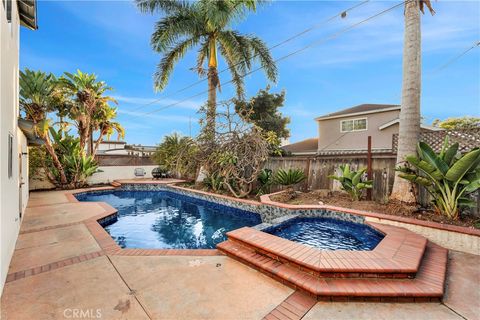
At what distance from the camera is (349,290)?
304 cm

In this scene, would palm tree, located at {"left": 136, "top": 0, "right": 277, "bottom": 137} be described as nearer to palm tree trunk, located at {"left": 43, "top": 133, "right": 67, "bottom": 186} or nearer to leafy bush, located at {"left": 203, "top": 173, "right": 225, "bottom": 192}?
leafy bush, located at {"left": 203, "top": 173, "right": 225, "bottom": 192}

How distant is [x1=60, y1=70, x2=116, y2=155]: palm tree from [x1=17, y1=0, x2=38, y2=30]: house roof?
223 inches

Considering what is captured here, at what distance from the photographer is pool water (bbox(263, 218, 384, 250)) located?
17.4 ft

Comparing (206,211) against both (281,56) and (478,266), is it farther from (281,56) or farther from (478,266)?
(281,56)

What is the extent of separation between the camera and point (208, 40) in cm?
1370

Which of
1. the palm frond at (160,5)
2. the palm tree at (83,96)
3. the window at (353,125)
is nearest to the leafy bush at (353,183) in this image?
the window at (353,125)

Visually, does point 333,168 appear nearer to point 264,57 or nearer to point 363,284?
point 363,284

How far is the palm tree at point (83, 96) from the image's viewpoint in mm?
12648

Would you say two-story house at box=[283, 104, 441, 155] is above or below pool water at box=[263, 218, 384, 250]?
above

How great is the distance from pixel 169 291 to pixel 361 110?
738 inches

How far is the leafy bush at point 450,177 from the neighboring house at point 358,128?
11036 mm

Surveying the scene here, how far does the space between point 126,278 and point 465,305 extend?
4.74m

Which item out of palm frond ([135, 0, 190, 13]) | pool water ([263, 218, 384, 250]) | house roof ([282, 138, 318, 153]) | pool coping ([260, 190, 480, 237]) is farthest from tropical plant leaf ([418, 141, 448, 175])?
house roof ([282, 138, 318, 153])

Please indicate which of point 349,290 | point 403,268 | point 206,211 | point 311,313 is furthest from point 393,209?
point 206,211
